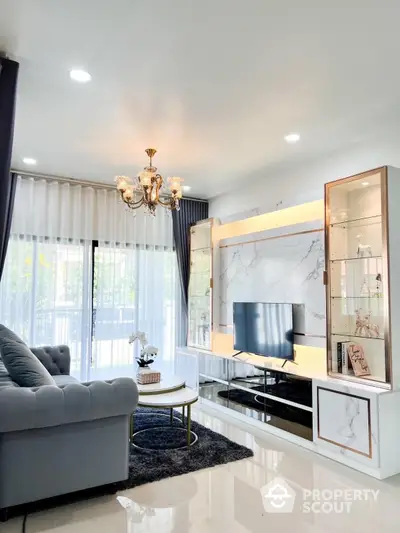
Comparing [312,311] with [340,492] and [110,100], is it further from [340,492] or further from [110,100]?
[110,100]

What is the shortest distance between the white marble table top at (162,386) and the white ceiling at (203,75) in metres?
2.55

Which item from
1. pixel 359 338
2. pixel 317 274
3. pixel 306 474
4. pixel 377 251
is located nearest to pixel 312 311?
pixel 317 274

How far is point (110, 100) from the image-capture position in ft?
10.8

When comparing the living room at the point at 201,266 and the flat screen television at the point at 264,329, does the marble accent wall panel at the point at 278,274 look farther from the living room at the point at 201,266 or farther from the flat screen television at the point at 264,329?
the flat screen television at the point at 264,329

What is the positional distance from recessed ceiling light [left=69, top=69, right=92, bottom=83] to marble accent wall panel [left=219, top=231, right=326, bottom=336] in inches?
112

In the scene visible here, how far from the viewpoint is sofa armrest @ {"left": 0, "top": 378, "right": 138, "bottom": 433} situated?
242 cm

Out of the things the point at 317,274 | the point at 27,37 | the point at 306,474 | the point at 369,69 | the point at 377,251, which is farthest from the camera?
the point at 317,274

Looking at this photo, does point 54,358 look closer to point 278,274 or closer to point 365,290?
point 278,274

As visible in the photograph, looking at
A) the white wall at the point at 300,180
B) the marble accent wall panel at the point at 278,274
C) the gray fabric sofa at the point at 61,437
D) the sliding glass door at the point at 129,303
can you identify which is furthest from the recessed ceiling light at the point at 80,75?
the sliding glass door at the point at 129,303

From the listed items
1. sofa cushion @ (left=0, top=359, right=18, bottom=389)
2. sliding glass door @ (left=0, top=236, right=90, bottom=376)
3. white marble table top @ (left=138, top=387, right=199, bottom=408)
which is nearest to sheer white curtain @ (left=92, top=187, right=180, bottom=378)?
sliding glass door @ (left=0, top=236, right=90, bottom=376)

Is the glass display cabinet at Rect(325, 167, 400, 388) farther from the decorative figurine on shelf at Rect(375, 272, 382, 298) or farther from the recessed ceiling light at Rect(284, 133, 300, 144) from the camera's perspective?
the recessed ceiling light at Rect(284, 133, 300, 144)

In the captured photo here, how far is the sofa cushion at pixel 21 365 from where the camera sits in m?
2.80

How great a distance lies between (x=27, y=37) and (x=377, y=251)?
10.6 feet

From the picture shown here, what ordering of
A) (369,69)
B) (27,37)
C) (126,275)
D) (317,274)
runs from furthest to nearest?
1. (126,275)
2. (317,274)
3. (369,69)
4. (27,37)
